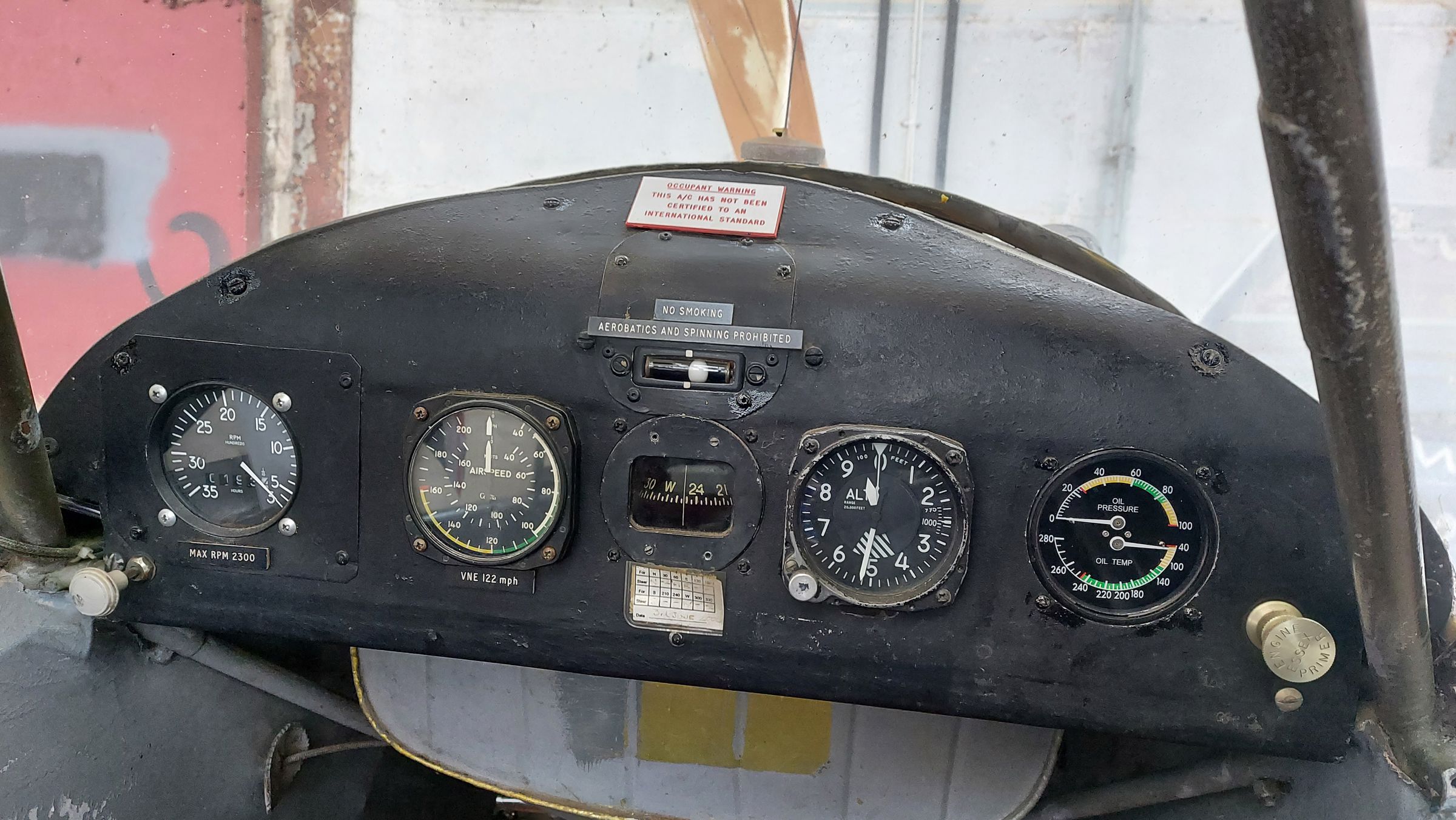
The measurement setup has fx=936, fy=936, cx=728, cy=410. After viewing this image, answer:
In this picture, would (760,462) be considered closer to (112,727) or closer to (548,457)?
(548,457)

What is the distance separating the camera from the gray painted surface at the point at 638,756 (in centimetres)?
153

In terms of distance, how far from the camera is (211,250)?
2896mm

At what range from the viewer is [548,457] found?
1.25 m

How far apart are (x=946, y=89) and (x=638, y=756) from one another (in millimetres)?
2124

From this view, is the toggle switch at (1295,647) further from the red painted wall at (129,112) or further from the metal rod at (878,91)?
the red painted wall at (129,112)

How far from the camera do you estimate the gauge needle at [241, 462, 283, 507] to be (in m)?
1.34

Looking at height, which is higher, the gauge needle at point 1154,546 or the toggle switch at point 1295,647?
the gauge needle at point 1154,546

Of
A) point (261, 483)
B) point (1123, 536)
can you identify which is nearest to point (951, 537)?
point (1123, 536)

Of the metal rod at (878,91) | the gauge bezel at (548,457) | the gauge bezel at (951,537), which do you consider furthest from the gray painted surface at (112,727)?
the metal rod at (878,91)

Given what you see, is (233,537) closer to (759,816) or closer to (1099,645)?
(759,816)

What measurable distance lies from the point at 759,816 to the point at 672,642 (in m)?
0.50

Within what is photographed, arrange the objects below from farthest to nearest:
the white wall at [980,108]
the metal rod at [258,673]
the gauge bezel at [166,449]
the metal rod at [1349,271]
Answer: the white wall at [980,108] < the metal rod at [258,673] < the gauge bezel at [166,449] < the metal rod at [1349,271]

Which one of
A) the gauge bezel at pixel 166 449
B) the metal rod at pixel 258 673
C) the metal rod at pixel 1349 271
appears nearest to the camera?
the metal rod at pixel 1349 271

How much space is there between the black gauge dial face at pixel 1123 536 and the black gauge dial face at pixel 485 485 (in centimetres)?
65
